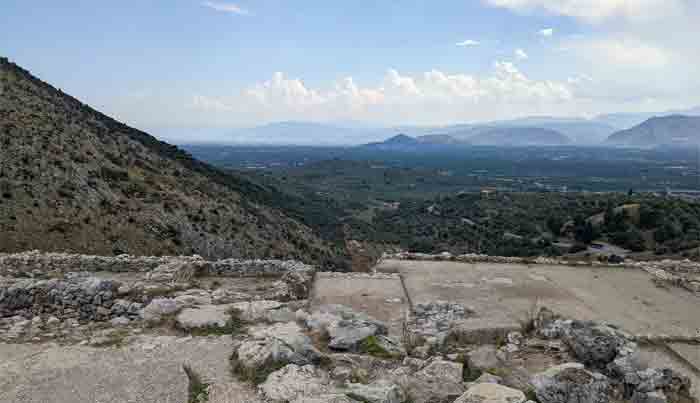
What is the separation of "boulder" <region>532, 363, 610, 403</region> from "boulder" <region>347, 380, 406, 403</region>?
184cm

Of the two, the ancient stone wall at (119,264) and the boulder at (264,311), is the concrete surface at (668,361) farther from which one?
the ancient stone wall at (119,264)

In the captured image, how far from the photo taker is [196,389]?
19.6 feet

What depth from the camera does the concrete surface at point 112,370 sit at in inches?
228

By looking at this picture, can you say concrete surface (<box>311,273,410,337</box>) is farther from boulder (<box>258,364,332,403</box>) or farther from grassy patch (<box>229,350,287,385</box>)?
grassy patch (<box>229,350,287,385</box>)

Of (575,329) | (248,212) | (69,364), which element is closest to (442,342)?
(575,329)

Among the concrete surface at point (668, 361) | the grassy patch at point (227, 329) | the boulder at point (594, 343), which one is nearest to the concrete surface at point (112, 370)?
the grassy patch at point (227, 329)

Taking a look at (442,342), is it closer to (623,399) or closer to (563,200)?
(623,399)

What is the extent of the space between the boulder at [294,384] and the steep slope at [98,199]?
14820 millimetres

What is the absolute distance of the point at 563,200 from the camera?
59.7 metres

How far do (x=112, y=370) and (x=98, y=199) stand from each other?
731 inches

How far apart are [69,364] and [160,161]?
106 feet

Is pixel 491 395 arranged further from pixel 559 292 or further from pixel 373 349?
pixel 559 292

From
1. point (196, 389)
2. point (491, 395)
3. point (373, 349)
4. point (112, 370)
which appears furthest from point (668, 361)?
point (112, 370)

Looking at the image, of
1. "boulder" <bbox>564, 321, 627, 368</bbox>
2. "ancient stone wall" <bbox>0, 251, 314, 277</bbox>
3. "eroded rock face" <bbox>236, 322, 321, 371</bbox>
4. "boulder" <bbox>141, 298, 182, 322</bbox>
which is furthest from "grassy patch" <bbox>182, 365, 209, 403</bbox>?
"boulder" <bbox>564, 321, 627, 368</bbox>
